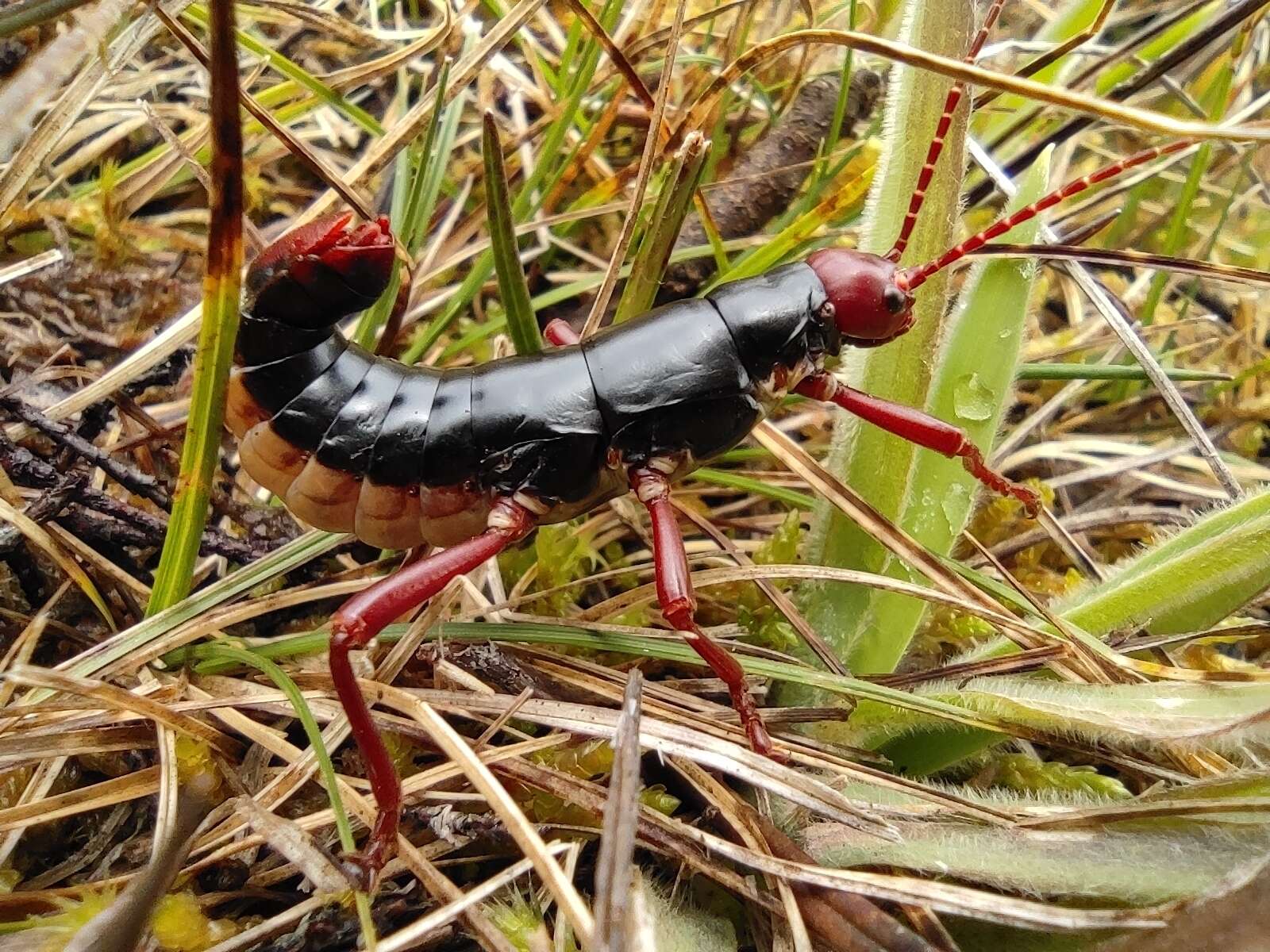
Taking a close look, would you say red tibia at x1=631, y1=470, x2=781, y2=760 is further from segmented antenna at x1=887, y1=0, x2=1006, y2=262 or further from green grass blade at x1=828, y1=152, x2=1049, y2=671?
segmented antenna at x1=887, y1=0, x2=1006, y2=262

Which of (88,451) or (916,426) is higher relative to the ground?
(88,451)

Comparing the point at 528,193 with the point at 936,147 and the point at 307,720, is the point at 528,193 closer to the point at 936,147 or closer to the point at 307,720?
the point at 936,147

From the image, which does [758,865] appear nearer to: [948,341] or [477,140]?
[948,341]

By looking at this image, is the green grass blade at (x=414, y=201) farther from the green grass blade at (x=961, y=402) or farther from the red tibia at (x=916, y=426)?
the green grass blade at (x=961, y=402)

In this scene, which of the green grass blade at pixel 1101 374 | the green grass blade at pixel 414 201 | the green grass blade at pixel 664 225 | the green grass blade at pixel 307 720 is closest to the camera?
the green grass blade at pixel 307 720

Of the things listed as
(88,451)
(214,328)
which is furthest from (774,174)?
(88,451)

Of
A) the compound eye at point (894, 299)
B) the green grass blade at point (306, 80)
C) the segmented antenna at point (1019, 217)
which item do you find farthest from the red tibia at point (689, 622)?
the green grass blade at point (306, 80)
